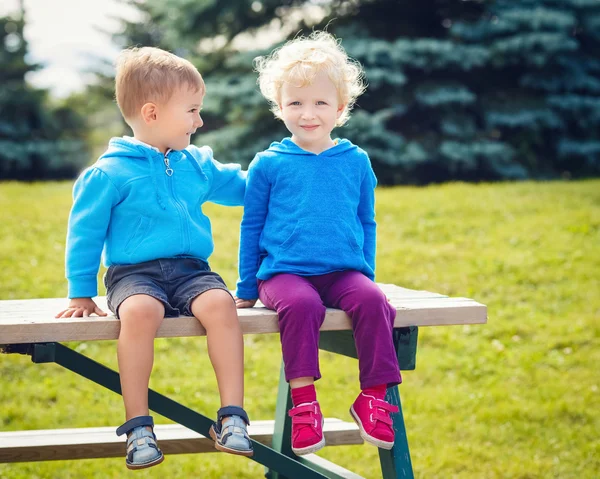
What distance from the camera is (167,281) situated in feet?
8.23

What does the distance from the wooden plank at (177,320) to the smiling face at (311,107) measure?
23.8 inches

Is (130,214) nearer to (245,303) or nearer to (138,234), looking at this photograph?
(138,234)

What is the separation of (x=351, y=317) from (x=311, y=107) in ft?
2.33

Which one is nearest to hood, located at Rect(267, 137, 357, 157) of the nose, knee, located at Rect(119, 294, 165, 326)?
the nose

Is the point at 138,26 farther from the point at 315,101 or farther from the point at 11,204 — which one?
the point at 315,101

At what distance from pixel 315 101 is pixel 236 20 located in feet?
29.3

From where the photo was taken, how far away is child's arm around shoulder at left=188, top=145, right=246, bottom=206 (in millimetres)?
2760

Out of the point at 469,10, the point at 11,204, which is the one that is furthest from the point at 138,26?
the point at 11,204

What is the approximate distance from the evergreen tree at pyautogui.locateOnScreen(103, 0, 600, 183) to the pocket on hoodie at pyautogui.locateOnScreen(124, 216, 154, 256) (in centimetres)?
764

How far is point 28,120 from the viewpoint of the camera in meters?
14.5

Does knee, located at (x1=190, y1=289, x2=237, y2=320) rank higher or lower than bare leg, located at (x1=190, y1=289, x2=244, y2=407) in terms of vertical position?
higher

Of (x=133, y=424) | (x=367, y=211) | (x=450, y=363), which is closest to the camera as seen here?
(x=133, y=424)

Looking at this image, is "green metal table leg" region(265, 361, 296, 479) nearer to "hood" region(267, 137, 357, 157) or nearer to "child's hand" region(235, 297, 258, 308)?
"child's hand" region(235, 297, 258, 308)

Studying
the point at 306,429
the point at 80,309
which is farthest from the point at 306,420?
the point at 80,309
